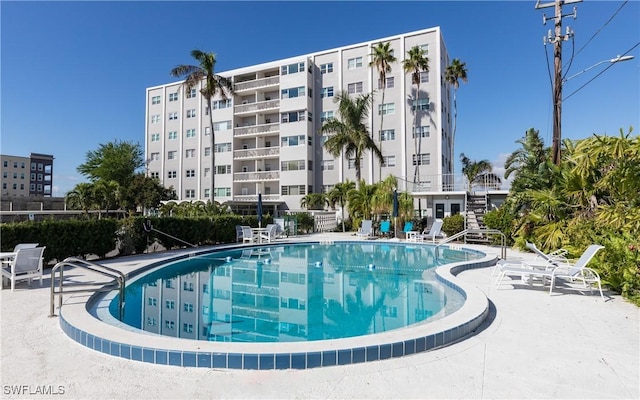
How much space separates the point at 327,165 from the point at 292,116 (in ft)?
22.7

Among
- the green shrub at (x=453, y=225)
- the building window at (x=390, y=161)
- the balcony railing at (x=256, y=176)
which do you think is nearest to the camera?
the green shrub at (x=453, y=225)

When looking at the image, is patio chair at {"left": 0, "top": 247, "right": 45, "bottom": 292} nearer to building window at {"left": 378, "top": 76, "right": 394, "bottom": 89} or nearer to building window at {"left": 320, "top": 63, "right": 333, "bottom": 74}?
building window at {"left": 378, "top": 76, "right": 394, "bottom": 89}

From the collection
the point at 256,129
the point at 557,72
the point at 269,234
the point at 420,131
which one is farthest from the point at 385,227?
the point at 256,129

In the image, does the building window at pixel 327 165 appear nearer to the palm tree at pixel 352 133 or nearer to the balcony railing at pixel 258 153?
the balcony railing at pixel 258 153

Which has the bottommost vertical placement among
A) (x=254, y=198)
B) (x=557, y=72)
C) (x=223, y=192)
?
(x=254, y=198)

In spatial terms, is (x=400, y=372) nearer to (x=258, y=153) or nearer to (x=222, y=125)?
(x=258, y=153)

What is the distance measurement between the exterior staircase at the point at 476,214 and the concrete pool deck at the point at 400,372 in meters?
14.8

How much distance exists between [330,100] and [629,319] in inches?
1426

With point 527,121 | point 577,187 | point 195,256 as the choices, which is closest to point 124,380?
point 195,256

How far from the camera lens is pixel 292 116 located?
3950cm

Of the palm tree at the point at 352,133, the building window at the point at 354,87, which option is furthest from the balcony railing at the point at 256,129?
the palm tree at the point at 352,133

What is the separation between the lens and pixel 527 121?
30.3 meters

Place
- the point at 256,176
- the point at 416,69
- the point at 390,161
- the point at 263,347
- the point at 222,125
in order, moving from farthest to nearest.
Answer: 1. the point at 222,125
2. the point at 256,176
3. the point at 390,161
4. the point at 416,69
5. the point at 263,347

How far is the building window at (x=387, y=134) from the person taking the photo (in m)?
36.2
